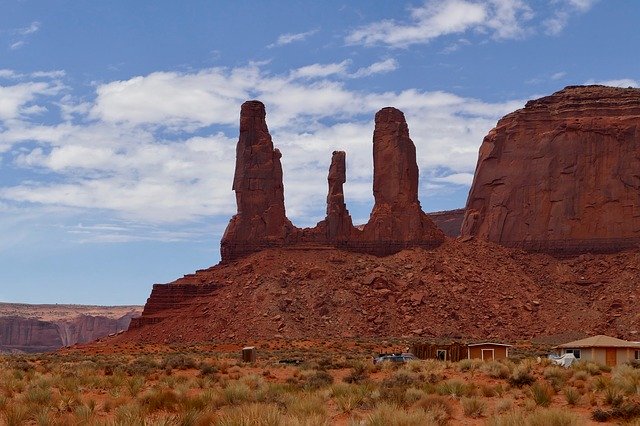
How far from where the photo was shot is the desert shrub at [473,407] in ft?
65.6

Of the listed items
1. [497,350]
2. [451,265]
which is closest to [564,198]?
[451,265]

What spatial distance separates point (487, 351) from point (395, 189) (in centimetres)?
4343

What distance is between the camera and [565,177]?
8825cm

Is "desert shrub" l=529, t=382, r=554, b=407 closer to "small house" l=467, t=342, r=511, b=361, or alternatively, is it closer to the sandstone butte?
"small house" l=467, t=342, r=511, b=361

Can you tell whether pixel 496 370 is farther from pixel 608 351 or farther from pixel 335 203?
pixel 335 203

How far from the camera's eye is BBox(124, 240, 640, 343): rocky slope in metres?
72.0

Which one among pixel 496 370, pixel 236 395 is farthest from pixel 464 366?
pixel 236 395

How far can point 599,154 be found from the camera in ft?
287

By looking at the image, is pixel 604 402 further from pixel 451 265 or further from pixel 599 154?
pixel 599 154

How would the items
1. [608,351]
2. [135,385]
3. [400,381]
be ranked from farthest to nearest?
1. [608,351]
2. [400,381]
3. [135,385]

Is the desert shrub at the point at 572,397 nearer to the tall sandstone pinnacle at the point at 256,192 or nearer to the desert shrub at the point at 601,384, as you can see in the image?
the desert shrub at the point at 601,384

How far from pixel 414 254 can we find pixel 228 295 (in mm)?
17643

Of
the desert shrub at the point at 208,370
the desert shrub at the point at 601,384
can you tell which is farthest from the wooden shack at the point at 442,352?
the desert shrub at the point at 601,384

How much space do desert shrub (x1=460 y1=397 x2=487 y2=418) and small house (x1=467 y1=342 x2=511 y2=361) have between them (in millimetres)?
23355
